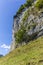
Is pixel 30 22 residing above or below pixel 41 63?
above

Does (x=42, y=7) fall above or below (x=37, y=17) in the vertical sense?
above

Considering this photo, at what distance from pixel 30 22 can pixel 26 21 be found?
525cm

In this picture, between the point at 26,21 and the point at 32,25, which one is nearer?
the point at 32,25

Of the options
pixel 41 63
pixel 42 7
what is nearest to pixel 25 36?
pixel 42 7

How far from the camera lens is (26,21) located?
8875 cm

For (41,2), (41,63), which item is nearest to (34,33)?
(41,2)

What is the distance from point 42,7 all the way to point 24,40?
15288 mm

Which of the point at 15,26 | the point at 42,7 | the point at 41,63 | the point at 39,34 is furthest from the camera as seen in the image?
the point at 15,26

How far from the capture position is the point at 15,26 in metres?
116

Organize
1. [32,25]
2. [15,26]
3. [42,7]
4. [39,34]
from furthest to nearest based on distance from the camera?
[15,26]
[42,7]
[32,25]
[39,34]

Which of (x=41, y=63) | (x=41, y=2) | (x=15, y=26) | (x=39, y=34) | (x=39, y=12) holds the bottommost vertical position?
(x=41, y=63)

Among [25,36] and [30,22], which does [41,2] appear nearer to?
[30,22]

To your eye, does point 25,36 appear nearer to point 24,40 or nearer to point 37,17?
point 24,40

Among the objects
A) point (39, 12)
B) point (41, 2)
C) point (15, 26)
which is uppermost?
point (15, 26)
